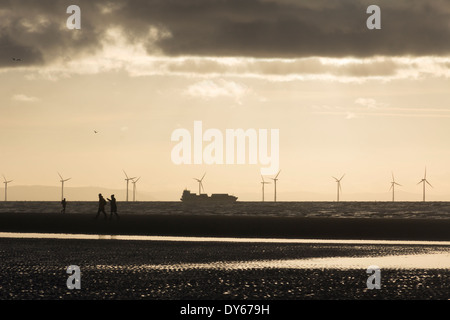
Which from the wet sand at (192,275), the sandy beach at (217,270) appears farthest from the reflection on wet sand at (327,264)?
the wet sand at (192,275)

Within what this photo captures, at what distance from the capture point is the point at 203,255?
122ft

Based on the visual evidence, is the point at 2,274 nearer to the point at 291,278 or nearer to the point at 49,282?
the point at 49,282

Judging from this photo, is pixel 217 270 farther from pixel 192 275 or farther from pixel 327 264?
pixel 327 264

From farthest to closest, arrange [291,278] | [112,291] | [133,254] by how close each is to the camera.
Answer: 1. [133,254]
2. [291,278]
3. [112,291]

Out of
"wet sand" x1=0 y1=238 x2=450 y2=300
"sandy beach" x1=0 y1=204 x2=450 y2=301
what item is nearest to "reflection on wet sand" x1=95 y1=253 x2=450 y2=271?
"sandy beach" x1=0 y1=204 x2=450 y2=301

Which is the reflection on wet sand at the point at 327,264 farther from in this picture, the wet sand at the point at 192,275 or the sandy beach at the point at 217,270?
the wet sand at the point at 192,275

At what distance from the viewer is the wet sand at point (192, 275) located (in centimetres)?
2262

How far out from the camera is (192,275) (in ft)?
91.3

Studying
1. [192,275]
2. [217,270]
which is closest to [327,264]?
[217,270]

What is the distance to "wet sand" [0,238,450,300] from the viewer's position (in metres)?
22.6
